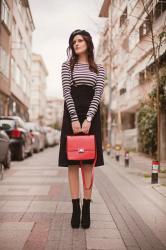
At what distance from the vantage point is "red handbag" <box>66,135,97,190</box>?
3980 millimetres

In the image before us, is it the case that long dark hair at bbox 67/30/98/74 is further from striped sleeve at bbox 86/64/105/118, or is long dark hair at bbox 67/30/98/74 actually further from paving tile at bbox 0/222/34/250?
paving tile at bbox 0/222/34/250

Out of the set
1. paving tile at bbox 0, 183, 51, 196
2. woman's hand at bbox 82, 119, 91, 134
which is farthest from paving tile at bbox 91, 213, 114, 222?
paving tile at bbox 0, 183, 51, 196

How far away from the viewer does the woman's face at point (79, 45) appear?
418 cm

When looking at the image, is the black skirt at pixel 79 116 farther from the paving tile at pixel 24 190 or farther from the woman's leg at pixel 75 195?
the paving tile at pixel 24 190

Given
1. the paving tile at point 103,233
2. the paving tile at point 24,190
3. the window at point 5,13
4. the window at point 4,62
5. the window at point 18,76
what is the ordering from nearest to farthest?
the paving tile at point 103,233
the paving tile at point 24,190
the window at point 5,13
the window at point 4,62
the window at point 18,76

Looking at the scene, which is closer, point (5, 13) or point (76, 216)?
point (76, 216)

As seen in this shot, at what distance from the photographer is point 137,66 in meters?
24.9

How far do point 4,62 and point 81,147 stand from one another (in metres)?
22.8

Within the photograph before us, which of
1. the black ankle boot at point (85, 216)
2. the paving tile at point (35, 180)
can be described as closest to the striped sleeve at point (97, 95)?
the black ankle boot at point (85, 216)

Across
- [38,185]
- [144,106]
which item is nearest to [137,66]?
[144,106]

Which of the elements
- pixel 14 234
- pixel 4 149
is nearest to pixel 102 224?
pixel 14 234

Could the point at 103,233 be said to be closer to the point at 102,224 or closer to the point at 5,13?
the point at 102,224

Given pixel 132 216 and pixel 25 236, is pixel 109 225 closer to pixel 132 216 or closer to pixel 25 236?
pixel 132 216

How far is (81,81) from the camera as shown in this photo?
4.09 metres
